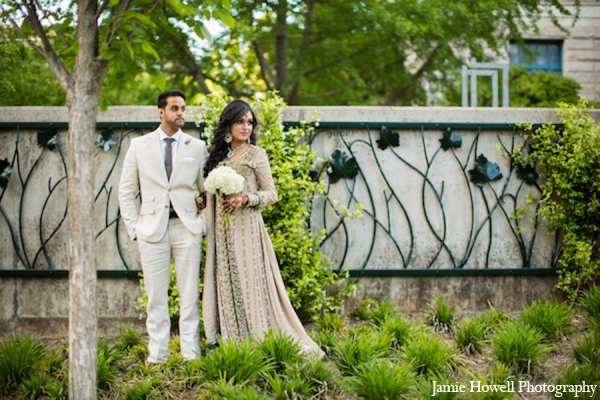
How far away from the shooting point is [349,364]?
4777mm

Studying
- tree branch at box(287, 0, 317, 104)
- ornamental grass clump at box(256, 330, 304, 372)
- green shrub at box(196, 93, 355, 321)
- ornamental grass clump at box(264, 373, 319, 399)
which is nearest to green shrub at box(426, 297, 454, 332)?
green shrub at box(196, 93, 355, 321)

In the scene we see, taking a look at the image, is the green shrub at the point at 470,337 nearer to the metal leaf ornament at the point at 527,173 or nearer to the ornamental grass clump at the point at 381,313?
the ornamental grass clump at the point at 381,313

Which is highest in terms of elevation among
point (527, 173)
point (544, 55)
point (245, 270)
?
point (544, 55)

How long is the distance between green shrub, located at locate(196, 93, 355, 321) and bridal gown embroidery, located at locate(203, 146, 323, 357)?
63 cm

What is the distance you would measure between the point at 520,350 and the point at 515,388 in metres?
0.32

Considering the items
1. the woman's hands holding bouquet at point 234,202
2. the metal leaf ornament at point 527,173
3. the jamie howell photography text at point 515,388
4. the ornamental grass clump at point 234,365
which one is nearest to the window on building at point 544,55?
the metal leaf ornament at point 527,173

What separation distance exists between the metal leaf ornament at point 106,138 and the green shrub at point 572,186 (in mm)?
4045

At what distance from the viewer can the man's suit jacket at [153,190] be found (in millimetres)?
4884

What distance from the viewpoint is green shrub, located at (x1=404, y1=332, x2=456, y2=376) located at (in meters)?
4.71

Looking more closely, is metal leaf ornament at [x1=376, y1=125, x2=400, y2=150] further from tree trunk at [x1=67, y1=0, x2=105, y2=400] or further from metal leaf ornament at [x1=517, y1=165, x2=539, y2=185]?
tree trunk at [x1=67, y1=0, x2=105, y2=400]

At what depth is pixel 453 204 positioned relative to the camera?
6523 millimetres

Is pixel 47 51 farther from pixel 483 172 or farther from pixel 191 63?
pixel 191 63

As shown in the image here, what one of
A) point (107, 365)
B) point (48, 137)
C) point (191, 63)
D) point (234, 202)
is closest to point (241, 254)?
point (234, 202)

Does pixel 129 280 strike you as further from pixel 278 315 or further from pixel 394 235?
pixel 394 235
